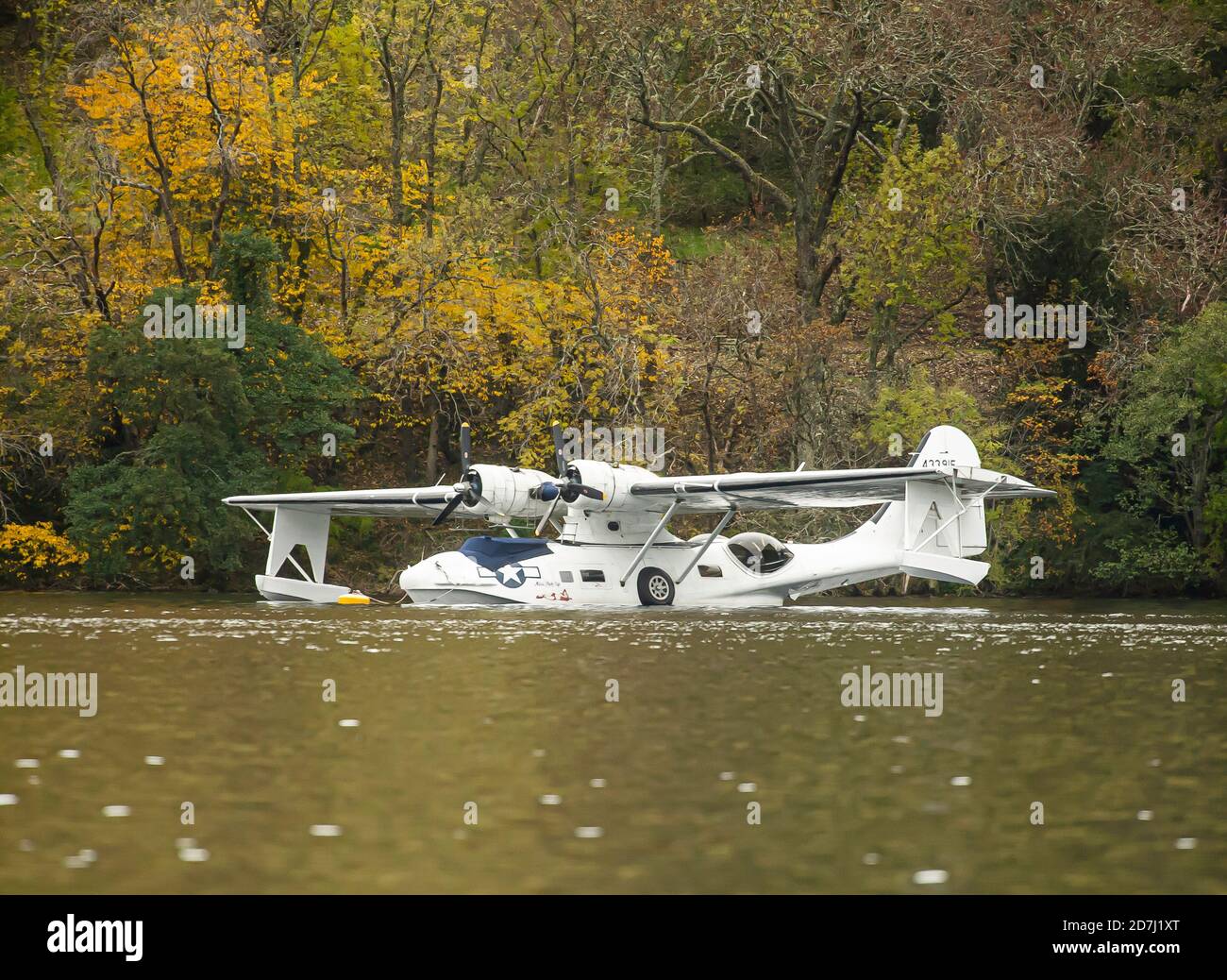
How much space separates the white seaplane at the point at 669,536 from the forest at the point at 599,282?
9.65 meters

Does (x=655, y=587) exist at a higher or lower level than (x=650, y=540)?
lower

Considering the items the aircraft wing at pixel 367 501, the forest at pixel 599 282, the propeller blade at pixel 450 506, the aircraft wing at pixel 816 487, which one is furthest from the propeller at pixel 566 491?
the forest at pixel 599 282

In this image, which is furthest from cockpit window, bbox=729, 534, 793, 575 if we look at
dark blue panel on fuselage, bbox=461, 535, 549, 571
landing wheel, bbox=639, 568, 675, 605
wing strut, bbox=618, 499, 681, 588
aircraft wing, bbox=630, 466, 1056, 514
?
dark blue panel on fuselage, bbox=461, 535, 549, 571

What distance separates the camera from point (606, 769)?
42.4ft

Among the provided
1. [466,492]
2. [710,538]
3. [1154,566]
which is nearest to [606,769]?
[466,492]

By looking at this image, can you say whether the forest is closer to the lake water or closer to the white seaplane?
the white seaplane

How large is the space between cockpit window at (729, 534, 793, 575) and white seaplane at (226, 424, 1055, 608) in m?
0.02

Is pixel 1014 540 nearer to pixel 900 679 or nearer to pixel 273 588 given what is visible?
pixel 273 588

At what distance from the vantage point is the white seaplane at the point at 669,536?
31.7 m

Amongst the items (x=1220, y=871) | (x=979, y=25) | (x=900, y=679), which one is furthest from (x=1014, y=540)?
(x=1220, y=871)

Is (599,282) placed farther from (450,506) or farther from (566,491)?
(566,491)

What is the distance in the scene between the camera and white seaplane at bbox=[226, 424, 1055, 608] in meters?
31.7

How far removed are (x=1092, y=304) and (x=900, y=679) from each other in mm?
33101

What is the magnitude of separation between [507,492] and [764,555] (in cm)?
633
